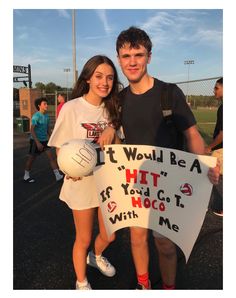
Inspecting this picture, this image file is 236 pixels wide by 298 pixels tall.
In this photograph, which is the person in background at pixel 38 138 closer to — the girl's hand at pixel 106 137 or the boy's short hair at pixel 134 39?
the girl's hand at pixel 106 137

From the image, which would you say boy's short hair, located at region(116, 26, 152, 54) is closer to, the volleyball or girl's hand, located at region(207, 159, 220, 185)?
the volleyball

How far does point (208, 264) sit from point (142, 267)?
954mm

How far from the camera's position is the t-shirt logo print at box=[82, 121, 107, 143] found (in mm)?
2350

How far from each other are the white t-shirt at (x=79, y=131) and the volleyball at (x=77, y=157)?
0.49 feet

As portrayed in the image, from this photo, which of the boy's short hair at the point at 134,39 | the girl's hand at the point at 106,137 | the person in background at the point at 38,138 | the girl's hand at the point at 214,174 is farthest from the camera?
the person in background at the point at 38,138

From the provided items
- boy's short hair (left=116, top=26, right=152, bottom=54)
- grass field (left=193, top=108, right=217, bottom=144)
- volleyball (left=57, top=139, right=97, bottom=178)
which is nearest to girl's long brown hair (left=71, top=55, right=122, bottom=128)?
boy's short hair (left=116, top=26, right=152, bottom=54)

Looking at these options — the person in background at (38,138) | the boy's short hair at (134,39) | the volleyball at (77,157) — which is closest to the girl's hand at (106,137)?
the volleyball at (77,157)

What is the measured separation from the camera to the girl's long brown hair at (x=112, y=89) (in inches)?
93.2

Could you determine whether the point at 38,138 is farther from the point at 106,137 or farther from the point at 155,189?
the point at 155,189

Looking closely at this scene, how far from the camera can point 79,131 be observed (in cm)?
235

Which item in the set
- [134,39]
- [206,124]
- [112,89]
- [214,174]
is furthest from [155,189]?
[206,124]

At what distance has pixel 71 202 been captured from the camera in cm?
239
